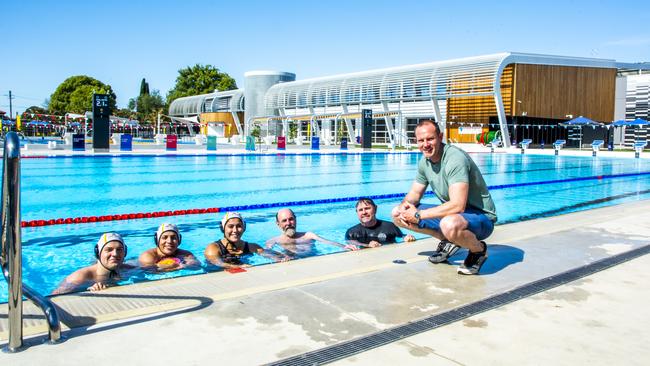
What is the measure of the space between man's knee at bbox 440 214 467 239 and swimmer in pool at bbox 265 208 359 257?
7.65 feet

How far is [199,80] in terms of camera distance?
83062mm

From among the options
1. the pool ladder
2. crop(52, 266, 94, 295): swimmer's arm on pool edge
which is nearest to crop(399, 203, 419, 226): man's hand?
the pool ladder

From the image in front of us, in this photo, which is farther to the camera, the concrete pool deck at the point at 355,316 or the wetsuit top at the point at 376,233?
the wetsuit top at the point at 376,233

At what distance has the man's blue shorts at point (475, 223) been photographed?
13.1ft

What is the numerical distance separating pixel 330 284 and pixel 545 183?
464 inches

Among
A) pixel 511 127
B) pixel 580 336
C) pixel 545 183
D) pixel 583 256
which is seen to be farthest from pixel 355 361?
→ pixel 511 127

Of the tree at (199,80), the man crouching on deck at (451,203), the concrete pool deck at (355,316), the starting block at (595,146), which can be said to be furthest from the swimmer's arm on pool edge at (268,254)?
the tree at (199,80)

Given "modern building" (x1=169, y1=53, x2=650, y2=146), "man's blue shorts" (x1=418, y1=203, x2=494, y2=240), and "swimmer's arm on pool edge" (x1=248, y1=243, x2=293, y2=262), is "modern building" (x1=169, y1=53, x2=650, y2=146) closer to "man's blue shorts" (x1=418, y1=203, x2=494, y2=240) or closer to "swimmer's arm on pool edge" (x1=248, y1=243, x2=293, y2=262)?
"swimmer's arm on pool edge" (x1=248, y1=243, x2=293, y2=262)

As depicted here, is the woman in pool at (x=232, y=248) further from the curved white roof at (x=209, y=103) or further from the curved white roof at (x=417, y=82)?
the curved white roof at (x=209, y=103)

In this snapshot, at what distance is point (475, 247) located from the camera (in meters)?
4.03

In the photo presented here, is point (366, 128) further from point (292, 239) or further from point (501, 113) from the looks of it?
point (292, 239)

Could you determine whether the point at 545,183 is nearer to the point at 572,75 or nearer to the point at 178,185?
the point at 178,185

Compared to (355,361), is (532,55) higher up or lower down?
higher up

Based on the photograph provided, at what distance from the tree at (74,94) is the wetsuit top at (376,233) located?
70628 mm
